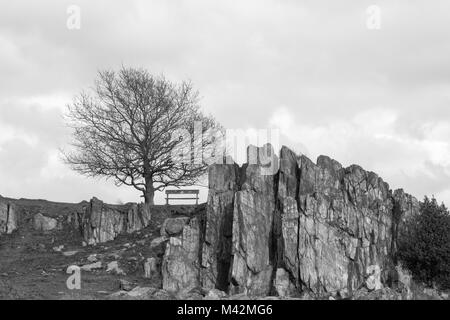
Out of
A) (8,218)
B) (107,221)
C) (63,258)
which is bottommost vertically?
(63,258)

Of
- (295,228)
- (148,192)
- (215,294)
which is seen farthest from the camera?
(148,192)

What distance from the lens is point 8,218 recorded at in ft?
153

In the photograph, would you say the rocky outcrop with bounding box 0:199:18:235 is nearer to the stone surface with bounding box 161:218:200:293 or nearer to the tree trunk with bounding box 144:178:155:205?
the tree trunk with bounding box 144:178:155:205

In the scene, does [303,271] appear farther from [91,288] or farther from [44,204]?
[44,204]

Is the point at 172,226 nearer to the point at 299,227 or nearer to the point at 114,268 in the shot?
the point at 114,268

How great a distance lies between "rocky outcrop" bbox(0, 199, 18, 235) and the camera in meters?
46.1

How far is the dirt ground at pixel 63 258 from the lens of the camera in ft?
120

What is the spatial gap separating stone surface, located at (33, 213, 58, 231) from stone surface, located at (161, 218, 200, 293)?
36.6 ft

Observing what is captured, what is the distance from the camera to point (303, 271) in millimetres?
37812

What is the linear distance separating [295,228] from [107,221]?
45.3 ft

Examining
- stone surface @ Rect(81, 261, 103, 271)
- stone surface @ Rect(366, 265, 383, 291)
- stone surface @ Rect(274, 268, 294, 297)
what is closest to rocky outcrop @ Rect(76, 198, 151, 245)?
stone surface @ Rect(81, 261, 103, 271)

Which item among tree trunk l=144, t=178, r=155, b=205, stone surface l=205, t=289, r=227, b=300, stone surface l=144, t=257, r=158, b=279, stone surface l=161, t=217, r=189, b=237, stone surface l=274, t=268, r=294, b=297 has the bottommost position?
stone surface l=205, t=289, r=227, b=300

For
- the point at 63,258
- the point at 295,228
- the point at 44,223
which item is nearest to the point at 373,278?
the point at 295,228

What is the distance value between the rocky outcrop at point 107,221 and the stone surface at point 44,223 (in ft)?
6.38
